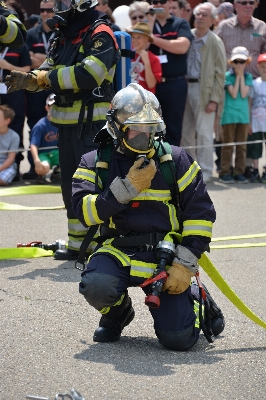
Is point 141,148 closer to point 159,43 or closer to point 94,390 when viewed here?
point 94,390

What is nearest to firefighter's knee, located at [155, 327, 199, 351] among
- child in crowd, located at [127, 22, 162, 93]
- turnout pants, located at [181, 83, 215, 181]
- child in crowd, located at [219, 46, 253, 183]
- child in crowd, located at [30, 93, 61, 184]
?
child in crowd, located at [127, 22, 162, 93]

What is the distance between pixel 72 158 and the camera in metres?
6.59

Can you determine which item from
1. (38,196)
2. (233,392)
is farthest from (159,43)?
(233,392)

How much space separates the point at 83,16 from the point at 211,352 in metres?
2.85

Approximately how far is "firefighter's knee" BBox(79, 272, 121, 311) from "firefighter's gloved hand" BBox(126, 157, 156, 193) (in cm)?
49

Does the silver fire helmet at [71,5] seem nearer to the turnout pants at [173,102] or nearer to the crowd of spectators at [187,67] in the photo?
the crowd of spectators at [187,67]

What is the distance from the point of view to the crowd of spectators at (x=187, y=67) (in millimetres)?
9797

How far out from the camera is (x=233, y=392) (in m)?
3.87

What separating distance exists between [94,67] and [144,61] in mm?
3595

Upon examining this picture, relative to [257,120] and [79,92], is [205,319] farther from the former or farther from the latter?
[257,120]

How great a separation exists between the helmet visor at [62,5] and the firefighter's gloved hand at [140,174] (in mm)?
2148

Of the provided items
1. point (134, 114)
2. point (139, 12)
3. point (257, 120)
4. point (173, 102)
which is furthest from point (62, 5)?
point (257, 120)

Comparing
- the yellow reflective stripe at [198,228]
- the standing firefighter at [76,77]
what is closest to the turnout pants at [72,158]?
the standing firefighter at [76,77]

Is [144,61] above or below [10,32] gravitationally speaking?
below
